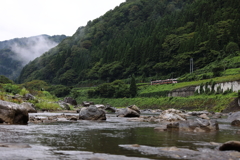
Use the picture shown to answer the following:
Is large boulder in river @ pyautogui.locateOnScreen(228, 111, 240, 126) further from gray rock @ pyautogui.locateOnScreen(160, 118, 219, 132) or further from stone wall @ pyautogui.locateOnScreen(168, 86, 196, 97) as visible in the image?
stone wall @ pyautogui.locateOnScreen(168, 86, 196, 97)

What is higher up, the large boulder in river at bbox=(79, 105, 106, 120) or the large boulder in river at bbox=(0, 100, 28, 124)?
the large boulder in river at bbox=(0, 100, 28, 124)

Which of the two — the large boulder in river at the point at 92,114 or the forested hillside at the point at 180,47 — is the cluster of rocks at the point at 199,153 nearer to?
the large boulder in river at the point at 92,114

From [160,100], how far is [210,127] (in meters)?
63.9

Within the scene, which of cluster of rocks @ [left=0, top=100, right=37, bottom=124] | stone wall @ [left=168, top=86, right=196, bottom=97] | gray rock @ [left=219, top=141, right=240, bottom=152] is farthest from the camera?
stone wall @ [left=168, top=86, right=196, bottom=97]

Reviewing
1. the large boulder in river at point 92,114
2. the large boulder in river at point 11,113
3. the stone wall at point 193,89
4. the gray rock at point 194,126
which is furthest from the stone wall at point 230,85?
the large boulder in river at point 11,113

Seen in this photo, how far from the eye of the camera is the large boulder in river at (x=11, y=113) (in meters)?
15.5

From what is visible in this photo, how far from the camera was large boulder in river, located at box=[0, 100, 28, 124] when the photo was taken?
15508 millimetres

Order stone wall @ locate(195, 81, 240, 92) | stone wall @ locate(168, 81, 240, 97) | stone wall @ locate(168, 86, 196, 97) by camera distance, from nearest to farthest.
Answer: stone wall @ locate(195, 81, 240, 92)
stone wall @ locate(168, 81, 240, 97)
stone wall @ locate(168, 86, 196, 97)

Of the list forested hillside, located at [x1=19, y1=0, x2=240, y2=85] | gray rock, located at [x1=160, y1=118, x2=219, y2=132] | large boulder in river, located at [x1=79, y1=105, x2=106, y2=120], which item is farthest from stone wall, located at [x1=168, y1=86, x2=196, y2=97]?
gray rock, located at [x1=160, y1=118, x2=219, y2=132]

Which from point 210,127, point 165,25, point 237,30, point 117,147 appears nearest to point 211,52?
point 237,30

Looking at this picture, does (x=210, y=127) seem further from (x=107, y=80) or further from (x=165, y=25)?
(x=165, y=25)

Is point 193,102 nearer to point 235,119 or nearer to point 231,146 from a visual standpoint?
point 235,119

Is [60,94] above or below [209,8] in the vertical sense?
below

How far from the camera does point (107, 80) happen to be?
557 ft
